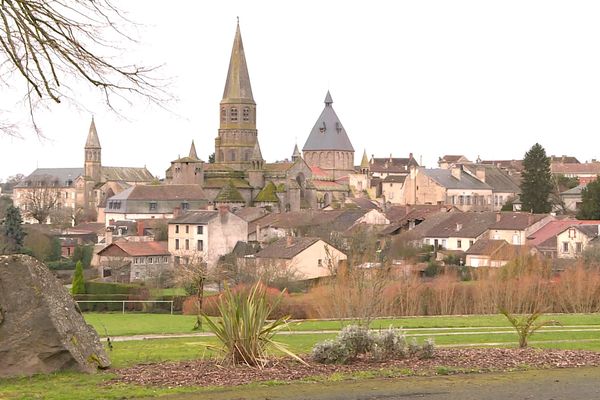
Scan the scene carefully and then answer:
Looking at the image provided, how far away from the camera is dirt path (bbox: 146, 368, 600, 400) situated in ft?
37.0

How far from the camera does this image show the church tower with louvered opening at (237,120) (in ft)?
379

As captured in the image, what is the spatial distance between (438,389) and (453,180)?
109 metres

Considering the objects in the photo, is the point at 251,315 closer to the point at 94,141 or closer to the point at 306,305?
the point at 306,305

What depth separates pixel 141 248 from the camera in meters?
74.2

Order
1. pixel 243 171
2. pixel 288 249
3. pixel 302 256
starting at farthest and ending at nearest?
pixel 243 171 < pixel 288 249 < pixel 302 256

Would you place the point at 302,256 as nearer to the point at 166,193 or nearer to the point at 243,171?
the point at 166,193

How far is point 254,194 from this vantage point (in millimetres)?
110625

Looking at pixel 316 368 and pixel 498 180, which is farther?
pixel 498 180

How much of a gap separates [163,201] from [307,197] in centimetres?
2138

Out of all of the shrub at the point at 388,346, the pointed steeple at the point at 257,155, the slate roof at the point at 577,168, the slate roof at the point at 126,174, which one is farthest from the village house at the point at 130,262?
the slate roof at the point at 577,168

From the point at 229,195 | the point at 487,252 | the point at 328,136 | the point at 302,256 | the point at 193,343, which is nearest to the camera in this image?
the point at 193,343

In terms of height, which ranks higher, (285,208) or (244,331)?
(285,208)

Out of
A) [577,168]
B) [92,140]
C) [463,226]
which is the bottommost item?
[463,226]

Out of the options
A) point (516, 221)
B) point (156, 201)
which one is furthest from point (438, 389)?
point (156, 201)
